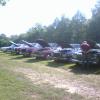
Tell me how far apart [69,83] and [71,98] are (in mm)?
3325

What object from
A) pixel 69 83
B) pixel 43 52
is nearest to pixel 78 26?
pixel 43 52

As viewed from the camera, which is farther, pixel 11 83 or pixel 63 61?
pixel 63 61

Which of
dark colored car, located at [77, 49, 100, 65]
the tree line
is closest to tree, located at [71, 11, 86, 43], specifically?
the tree line

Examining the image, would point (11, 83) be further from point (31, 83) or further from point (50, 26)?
point (50, 26)

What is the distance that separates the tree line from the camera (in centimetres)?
5684

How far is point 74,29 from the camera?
67750 mm

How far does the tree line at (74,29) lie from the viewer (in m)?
56.8

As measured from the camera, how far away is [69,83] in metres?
13.4

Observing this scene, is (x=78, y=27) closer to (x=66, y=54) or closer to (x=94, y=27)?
(x=94, y=27)

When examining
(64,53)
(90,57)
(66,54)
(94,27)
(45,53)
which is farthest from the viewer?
(94,27)

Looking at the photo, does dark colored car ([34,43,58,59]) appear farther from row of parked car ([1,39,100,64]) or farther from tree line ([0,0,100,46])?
tree line ([0,0,100,46])

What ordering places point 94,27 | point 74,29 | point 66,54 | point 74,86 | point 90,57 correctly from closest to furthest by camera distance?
1. point 74,86
2. point 90,57
3. point 66,54
4. point 94,27
5. point 74,29

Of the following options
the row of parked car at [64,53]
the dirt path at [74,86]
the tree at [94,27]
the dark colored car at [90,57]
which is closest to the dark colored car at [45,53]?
the row of parked car at [64,53]

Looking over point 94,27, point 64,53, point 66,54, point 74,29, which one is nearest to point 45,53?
point 64,53
